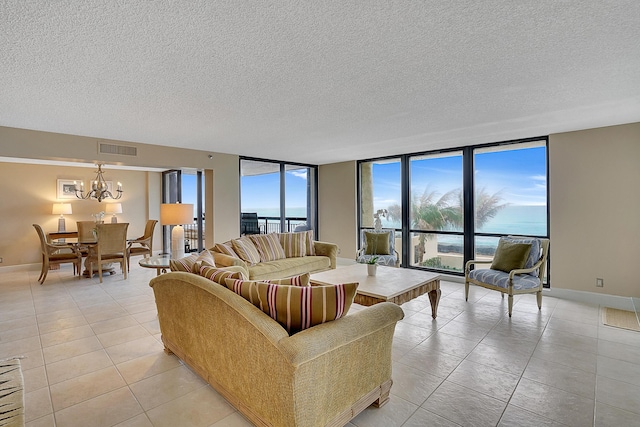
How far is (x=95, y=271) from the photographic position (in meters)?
6.24

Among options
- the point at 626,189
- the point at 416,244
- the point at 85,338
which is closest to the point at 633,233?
the point at 626,189

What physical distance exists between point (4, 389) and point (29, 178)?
6.48m

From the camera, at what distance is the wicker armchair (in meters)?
3.77

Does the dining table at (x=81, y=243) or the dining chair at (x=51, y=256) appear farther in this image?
the dining table at (x=81, y=243)

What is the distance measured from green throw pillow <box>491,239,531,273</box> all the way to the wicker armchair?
48 mm

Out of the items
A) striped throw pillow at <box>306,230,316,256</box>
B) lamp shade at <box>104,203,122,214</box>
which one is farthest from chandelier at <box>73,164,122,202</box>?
striped throw pillow at <box>306,230,316,256</box>

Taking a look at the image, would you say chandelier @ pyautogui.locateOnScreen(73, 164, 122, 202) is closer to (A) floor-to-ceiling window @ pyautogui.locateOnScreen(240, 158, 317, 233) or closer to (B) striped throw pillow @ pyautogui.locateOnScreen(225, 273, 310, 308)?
(A) floor-to-ceiling window @ pyautogui.locateOnScreen(240, 158, 317, 233)

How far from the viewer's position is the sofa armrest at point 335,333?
4.86ft

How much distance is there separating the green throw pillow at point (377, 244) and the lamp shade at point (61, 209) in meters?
6.81

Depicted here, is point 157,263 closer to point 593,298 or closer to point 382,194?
point 382,194

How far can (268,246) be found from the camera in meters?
4.98

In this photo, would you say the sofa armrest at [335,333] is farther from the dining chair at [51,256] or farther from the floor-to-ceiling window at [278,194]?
the dining chair at [51,256]

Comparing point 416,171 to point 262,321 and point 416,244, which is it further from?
point 262,321

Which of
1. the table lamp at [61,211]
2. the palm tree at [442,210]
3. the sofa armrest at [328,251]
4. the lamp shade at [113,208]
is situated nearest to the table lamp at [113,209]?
the lamp shade at [113,208]
